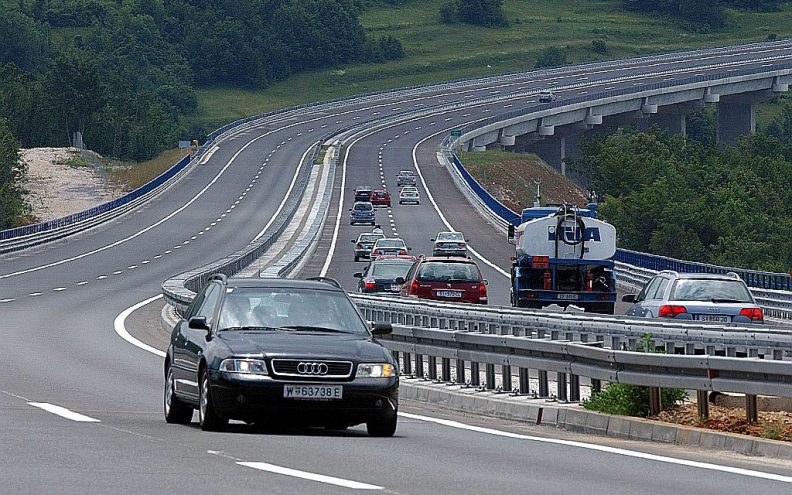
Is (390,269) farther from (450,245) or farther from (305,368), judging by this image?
(305,368)

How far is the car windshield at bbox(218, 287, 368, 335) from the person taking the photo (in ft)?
50.5

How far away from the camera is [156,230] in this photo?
290 feet

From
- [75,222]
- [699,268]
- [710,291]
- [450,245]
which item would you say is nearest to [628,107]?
[75,222]

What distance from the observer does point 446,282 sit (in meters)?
35.4

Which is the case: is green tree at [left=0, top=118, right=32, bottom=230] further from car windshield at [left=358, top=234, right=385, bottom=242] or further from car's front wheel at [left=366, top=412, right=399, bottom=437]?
car's front wheel at [left=366, top=412, right=399, bottom=437]

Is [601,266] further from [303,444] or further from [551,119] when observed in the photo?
[551,119]

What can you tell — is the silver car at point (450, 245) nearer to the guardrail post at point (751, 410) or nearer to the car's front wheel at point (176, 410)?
the car's front wheel at point (176, 410)

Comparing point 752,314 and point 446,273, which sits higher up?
point 752,314

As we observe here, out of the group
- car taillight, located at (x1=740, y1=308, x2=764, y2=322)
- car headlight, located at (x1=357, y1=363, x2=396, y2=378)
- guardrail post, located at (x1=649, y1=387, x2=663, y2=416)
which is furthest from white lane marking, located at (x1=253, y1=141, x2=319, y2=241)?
car headlight, located at (x1=357, y1=363, x2=396, y2=378)

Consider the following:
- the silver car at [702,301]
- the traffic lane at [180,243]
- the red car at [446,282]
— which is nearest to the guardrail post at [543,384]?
the silver car at [702,301]

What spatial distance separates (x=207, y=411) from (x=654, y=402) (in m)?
4.52

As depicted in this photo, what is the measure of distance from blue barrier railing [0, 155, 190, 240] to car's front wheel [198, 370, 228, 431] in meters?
62.5

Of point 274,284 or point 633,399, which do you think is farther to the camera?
point 633,399

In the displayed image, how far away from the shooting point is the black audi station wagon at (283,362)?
1430 cm
